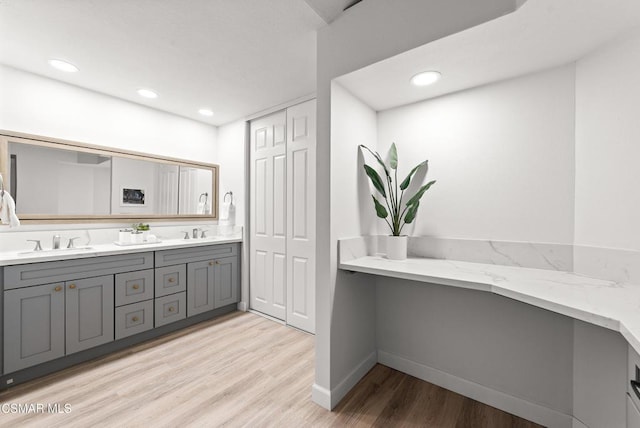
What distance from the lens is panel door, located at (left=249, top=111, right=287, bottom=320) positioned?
9.45ft

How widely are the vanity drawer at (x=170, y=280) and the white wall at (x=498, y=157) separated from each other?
2197 mm

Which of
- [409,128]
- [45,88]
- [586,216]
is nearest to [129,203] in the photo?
[45,88]

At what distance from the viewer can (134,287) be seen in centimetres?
238

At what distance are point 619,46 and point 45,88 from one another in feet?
13.0

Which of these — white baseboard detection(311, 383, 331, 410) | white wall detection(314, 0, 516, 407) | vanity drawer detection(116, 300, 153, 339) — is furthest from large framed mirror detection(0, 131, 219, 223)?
white baseboard detection(311, 383, 331, 410)

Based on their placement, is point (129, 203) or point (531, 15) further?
point (129, 203)

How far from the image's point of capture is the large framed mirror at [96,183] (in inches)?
86.1

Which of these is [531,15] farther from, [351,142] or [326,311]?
[326,311]

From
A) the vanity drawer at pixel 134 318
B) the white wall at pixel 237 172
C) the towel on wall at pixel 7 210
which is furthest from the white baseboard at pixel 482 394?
the towel on wall at pixel 7 210

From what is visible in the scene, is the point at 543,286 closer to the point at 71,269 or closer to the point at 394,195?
the point at 394,195

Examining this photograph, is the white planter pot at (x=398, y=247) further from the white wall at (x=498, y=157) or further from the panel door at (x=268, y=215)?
the panel door at (x=268, y=215)

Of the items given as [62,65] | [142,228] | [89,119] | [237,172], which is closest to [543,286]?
[237,172]

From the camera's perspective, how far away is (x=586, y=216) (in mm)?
1382

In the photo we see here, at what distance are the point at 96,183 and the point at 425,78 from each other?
121 inches
